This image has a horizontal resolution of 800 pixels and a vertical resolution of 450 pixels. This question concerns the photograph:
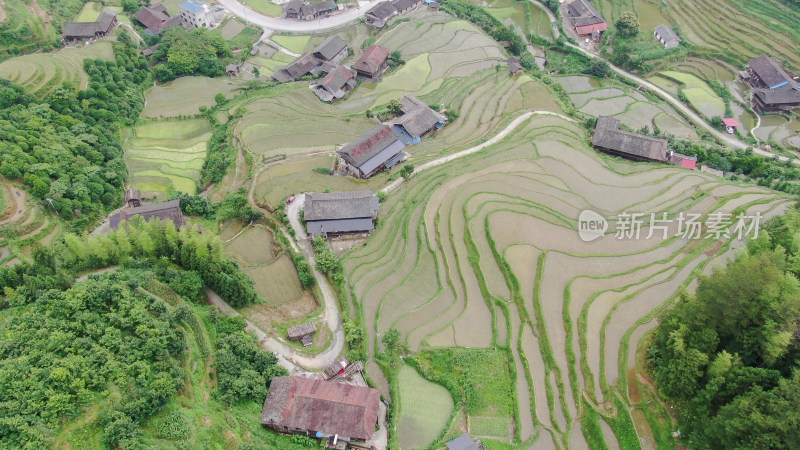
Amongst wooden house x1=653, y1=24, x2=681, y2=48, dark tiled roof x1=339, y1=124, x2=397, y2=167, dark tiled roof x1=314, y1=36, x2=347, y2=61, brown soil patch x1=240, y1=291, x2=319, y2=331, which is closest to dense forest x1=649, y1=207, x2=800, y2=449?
brown soil patch x1=240, y1=291, x2=319, y2=331

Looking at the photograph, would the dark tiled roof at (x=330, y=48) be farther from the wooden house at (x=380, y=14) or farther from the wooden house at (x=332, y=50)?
the wooden house at (x=380, y=14)

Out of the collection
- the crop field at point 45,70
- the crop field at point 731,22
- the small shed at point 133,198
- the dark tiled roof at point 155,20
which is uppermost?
the crop field at point 731,22

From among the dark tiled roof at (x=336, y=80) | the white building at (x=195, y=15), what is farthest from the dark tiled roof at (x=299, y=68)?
the white building at (x=195, y=15)

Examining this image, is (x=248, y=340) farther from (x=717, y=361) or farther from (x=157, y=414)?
(x=717, y=361)

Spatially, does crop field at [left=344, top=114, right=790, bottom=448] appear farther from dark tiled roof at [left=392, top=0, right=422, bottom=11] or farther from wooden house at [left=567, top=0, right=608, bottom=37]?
dark tiled roof at [left=392, top=0, right=422, bottom=11]

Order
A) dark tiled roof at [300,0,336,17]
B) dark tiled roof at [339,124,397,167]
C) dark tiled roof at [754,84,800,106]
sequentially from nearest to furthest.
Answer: dark tiled roof at [339,124,397,167] < dark tiled roof at [754,84,800,106] < dark tiled roof at [300,0,336,17]

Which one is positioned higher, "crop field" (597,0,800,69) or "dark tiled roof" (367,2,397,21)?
"crop field" (597,0,800,69)

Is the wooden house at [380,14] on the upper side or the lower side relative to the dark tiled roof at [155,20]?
upper

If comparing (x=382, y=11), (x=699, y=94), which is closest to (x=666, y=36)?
(x=699, y=94)
